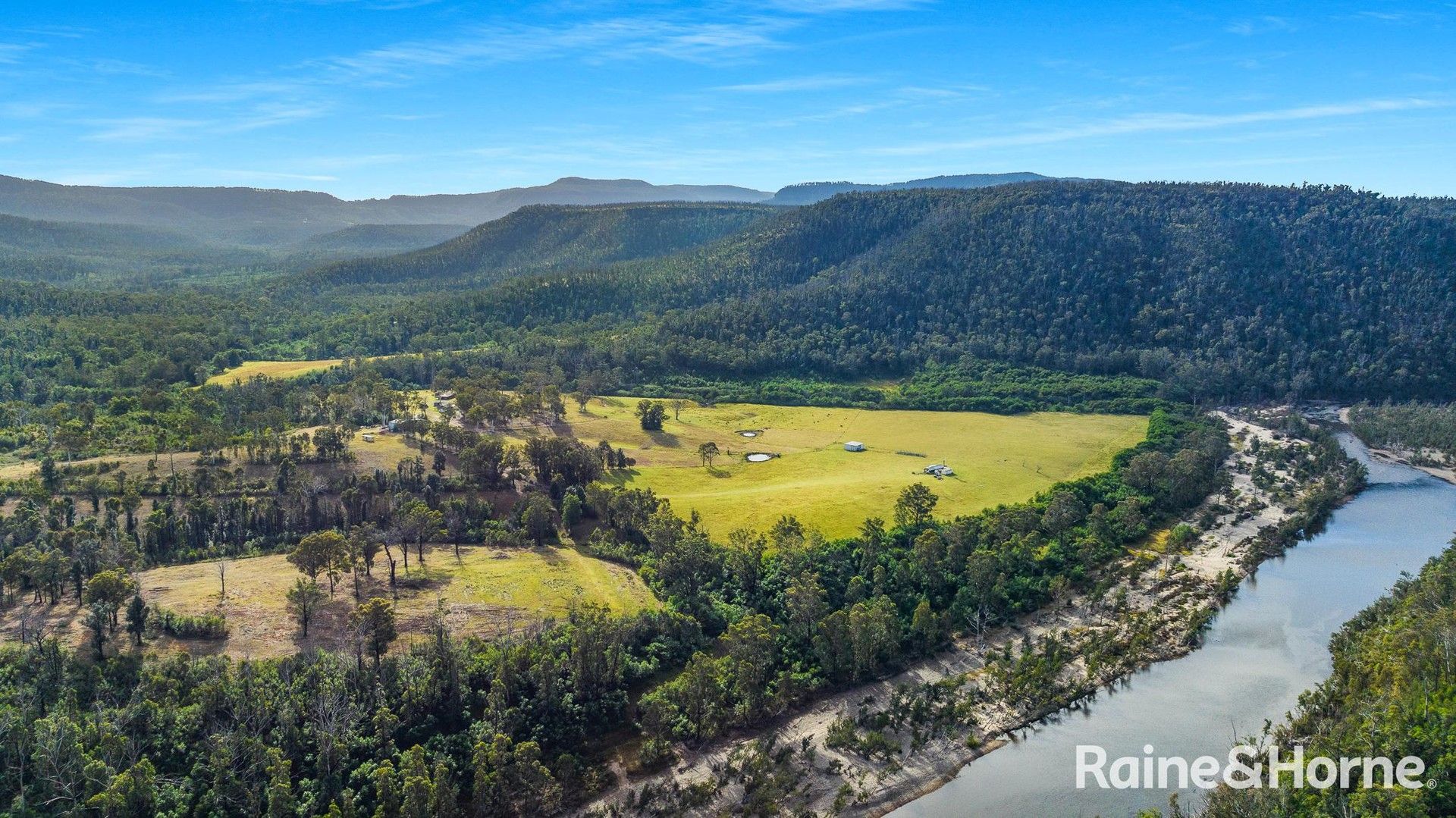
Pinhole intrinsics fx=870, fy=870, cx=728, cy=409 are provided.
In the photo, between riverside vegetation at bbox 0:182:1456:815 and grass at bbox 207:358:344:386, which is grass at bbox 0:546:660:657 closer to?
riverside vegetation at bbox 0:182:1456:815

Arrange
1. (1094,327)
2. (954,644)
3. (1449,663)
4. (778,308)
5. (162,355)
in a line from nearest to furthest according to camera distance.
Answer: (1449,663) → (954,644) → (162,355) → (1094,327) → (778,308)

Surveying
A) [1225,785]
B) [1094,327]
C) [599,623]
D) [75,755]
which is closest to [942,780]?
[1225,785]

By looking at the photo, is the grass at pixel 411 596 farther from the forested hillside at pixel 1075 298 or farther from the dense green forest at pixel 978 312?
the forested hillside at pixel 1075 298

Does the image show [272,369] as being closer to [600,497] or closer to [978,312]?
[600,497]

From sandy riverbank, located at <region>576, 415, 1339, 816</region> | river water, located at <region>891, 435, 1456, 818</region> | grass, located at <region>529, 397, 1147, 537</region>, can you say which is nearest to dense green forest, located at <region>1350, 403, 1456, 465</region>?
grass, located at <region>529, 397, 1147, 537</region>

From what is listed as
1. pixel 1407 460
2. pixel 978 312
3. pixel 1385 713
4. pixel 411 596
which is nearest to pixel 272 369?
pixel 411 596

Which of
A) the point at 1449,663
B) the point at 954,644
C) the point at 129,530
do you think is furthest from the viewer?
the point at 129,530

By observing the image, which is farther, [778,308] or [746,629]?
[778,308]

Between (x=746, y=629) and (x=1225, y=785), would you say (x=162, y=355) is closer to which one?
(x=746, y=629)
